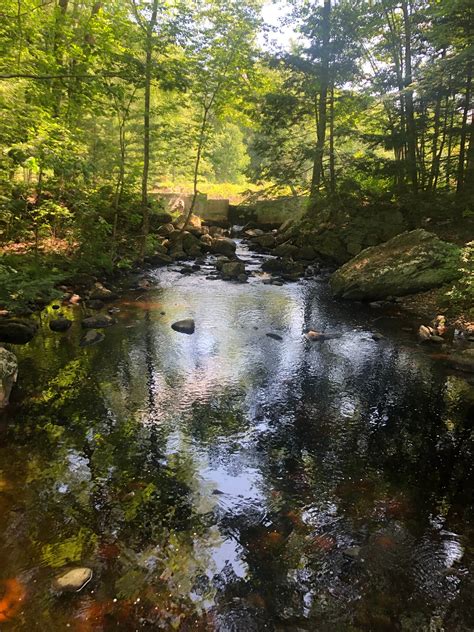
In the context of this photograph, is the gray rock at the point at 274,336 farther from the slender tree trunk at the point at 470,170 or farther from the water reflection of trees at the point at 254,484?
the slender tree trunk at the point at 470,170

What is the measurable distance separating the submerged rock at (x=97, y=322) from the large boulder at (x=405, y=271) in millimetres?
6353

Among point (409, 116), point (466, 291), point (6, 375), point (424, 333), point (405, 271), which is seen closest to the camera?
point (6, 375)

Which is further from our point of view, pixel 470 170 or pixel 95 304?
pixel 470 170

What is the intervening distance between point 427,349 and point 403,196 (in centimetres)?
939

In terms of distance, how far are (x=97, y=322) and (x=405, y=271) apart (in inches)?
317

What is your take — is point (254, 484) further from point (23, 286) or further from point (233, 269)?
point (233, 269)

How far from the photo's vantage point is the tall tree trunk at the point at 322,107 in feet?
54.0

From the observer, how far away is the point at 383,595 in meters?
3.04

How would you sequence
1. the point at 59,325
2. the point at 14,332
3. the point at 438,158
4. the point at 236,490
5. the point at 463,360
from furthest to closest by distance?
the point at 438,158 → the point at 59,325 → the point at 14,332 → the point at 463,360 → the point at 236,490

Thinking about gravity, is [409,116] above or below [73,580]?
above

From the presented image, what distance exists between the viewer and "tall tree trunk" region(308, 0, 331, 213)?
16.5 metres

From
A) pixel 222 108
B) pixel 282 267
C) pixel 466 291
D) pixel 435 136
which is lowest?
pixel 282 267

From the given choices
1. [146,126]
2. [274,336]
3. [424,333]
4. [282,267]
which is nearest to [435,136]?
[282,267]

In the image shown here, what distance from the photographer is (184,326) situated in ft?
29.2
